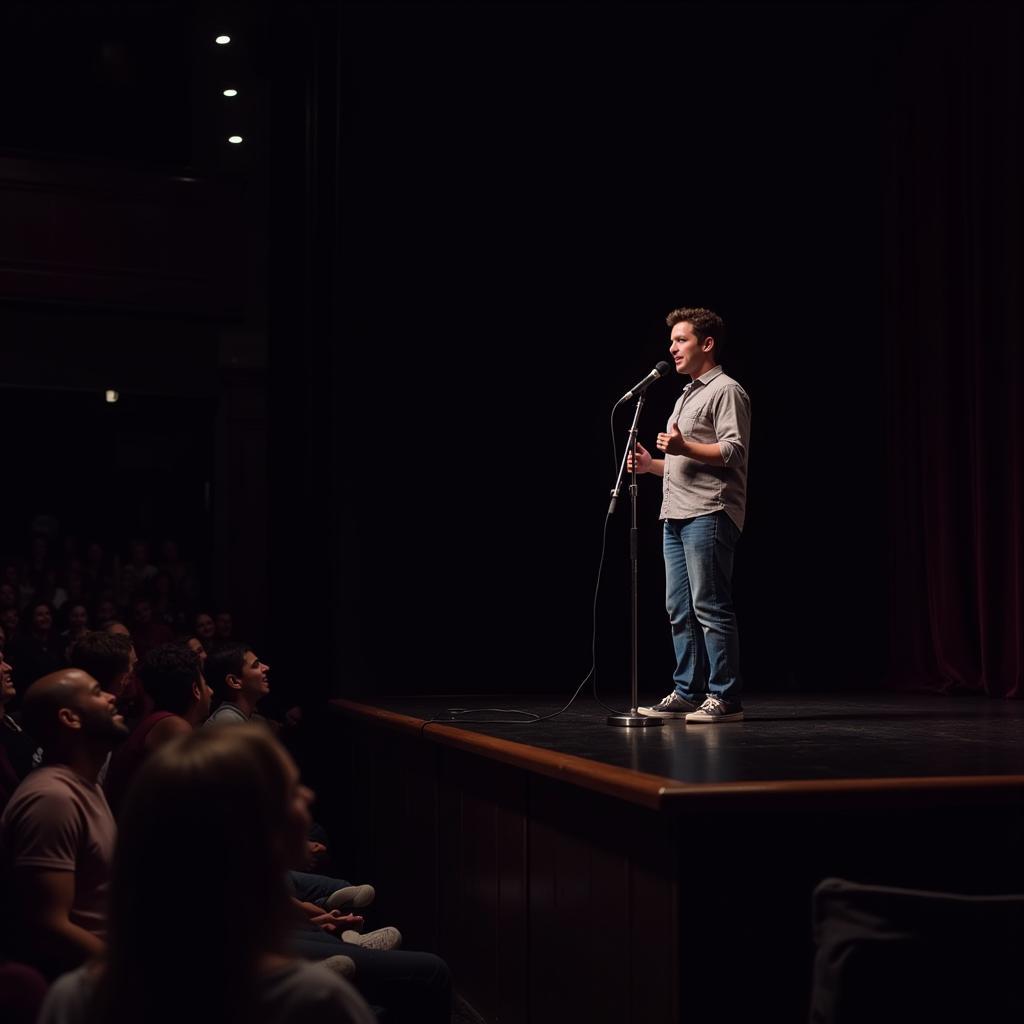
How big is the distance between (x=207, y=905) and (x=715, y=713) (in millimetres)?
2470

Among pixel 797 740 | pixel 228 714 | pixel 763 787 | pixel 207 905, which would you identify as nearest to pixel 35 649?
pixel 228 714

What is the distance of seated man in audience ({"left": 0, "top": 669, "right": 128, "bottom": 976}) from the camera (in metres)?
1.71

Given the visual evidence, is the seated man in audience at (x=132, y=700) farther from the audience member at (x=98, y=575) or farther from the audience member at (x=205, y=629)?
the audience member at (x=98, y=575)

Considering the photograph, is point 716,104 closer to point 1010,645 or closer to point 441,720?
point 1010,645

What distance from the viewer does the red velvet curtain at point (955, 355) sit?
4.86 metres

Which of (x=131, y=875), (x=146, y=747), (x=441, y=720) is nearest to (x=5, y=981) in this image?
(x=131, y=875)

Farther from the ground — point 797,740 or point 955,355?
point 955,355

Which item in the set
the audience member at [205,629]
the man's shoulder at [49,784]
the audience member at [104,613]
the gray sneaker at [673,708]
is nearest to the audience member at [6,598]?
the audience member at [104,613]

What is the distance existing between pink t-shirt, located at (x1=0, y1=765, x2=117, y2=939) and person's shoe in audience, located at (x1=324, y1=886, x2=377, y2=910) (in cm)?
136

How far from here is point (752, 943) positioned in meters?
1.89

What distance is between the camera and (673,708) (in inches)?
135

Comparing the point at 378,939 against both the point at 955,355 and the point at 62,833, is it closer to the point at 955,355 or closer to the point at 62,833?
the point at 62,833

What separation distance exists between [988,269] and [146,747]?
3847mm

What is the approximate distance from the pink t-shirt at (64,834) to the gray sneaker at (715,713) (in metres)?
1.71
